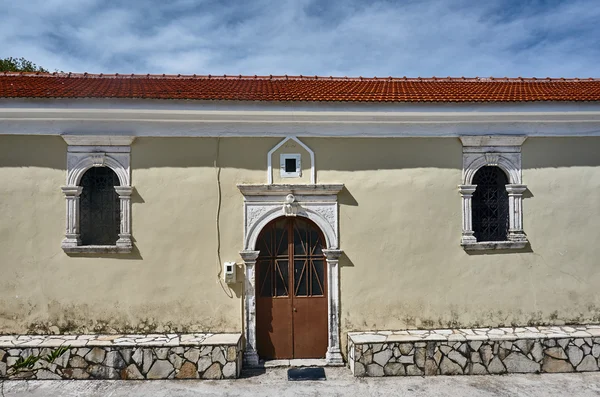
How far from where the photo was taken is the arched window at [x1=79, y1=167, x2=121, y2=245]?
6891mm

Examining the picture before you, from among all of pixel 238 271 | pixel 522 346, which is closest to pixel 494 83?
pixel 522 346

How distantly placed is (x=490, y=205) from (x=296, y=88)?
3.93m

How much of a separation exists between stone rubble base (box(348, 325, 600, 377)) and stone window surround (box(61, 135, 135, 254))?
4.07 meters

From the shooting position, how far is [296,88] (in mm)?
7461

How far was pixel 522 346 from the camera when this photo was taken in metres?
6.43

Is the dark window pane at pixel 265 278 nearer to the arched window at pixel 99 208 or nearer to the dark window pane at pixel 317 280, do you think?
the dark window pane at pixel 317 280

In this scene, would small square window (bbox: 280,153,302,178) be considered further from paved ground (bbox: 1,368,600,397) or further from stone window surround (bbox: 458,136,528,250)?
paved ground (bbox: 1,368,600,397)

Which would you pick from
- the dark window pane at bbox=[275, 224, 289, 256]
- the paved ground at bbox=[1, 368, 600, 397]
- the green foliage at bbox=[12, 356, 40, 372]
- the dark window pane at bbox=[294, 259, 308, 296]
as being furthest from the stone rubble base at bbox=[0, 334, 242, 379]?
the dark window pane at bbox=[275, 224, 289, 256]

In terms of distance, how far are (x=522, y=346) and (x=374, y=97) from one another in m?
4.50

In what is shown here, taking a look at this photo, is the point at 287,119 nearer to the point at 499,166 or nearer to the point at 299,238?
the point at 299,238

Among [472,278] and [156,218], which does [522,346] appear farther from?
[156,218]

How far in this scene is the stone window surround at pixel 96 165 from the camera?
6.68 metres

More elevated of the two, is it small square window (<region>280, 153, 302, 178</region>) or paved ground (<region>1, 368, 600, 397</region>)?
small square window (<region>280, 153, 302, 178</region>)

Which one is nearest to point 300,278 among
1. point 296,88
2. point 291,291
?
point 291,291
